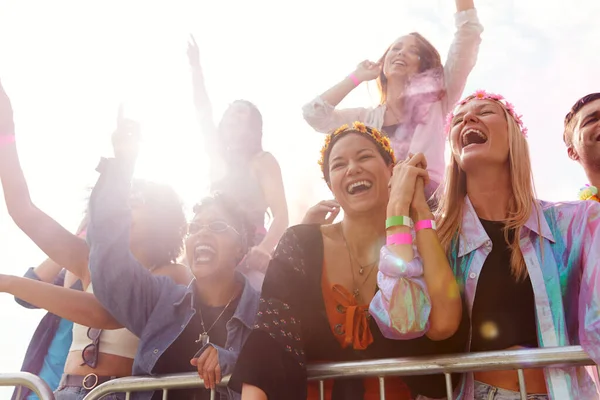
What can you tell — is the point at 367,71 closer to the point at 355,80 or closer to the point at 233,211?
the point at 355,80

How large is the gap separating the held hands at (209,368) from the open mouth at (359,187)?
0.99 m

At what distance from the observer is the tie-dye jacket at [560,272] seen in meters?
2.04

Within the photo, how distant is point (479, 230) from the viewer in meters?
2.47

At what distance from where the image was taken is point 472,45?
4.21m

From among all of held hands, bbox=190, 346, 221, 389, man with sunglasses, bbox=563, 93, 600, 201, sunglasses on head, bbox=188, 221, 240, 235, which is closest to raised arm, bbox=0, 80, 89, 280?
sunglasses on head, bbox=188, 221, 240, 235

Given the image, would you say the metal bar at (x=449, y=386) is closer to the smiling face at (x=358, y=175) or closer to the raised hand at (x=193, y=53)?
the smiling face at (x=358, y=175)

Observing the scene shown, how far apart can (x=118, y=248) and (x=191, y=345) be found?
2.11 ft

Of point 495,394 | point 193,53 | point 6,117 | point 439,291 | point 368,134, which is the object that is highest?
point 193,53

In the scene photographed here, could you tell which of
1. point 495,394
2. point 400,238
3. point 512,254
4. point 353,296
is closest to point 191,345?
point 353,296

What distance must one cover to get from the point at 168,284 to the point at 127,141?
853 mm

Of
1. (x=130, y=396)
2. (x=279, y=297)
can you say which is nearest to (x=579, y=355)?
(x=279, y=297)

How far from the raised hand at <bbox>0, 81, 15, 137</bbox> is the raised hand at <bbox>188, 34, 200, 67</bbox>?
2173 millimetres

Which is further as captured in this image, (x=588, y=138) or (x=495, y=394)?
(x=588, y=138)

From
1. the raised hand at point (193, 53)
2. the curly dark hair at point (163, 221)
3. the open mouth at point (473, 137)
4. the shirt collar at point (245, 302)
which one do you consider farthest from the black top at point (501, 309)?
the raised hand at point (193, 53)
